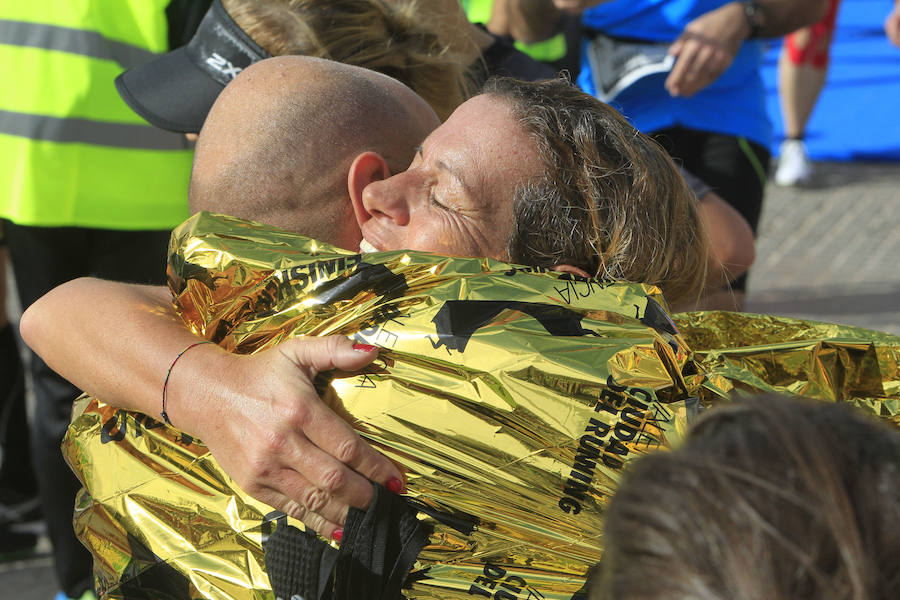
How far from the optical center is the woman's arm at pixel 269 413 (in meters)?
1.14

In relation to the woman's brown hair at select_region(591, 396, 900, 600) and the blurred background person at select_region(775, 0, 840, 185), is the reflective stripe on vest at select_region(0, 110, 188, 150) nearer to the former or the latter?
the woman's brown hair at select_region(591, 396, 900, 600)

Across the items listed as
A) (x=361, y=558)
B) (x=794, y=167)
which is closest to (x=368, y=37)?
(x=361, y=558)

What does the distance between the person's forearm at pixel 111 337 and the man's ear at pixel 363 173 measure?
353 millimetres

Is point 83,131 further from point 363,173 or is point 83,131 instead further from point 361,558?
point 361,558

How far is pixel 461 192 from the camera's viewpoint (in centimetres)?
148

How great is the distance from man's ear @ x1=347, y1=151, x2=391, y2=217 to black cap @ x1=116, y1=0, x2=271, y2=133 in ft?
1.67

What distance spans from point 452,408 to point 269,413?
22cm

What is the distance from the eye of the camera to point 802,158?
295 inches

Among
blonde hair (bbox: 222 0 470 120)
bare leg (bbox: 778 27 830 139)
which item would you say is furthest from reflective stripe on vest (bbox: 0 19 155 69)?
bare leg (bbox: 778 27 830 139)

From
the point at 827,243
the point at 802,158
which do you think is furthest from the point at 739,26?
the point at 802,158

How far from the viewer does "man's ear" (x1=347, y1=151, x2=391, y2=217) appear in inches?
63.4

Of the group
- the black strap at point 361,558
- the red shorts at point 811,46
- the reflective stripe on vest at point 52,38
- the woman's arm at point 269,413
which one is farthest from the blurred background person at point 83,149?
the red shorts at point 811,46

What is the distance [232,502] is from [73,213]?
1.55 metres

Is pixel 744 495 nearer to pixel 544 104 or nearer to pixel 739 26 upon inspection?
pixel 544 104
